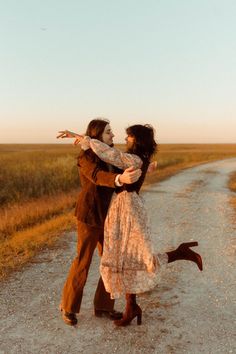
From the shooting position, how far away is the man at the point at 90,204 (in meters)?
4.15

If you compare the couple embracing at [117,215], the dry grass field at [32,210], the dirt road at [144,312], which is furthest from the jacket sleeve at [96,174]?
the dry grass field at [32,210]

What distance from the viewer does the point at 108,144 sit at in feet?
Answer: 14.1

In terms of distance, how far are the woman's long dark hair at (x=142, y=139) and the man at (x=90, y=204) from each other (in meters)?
0.23

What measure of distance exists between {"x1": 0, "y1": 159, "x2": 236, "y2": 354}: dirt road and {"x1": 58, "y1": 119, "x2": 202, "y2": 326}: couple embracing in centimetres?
37

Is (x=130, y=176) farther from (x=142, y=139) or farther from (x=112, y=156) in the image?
(x=142, y=139)

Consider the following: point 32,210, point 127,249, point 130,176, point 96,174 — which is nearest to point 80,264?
point 127,249

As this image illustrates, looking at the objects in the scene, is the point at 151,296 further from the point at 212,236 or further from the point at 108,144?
the point at 212,236

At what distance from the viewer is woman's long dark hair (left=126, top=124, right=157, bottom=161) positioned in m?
4.20

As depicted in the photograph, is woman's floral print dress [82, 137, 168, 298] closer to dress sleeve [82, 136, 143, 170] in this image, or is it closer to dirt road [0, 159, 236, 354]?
dress sleeve [82, 136, 143, 170]

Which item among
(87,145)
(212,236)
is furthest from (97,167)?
(212,236)

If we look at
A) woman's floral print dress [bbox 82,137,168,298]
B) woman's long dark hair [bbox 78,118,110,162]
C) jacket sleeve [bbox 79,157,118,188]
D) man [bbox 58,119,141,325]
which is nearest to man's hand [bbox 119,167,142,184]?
man [bbox 58,119,141,325]

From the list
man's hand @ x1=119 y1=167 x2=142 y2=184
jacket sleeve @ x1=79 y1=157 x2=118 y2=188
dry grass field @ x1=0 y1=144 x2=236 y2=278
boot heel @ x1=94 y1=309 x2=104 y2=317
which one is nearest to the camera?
man's hand @ x1=119 y1=167 x2=142 y2=184

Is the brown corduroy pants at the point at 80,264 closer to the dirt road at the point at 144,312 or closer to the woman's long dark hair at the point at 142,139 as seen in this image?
the dirt road at the point at 144,312

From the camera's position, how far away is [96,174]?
4137mm
